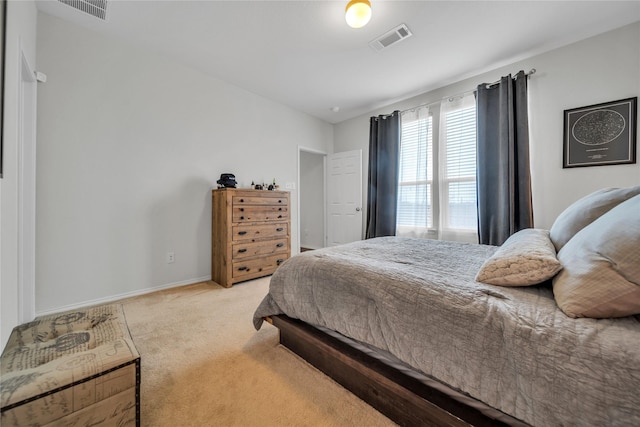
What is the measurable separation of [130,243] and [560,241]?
3517mm

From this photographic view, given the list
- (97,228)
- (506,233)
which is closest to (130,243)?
(97,228)

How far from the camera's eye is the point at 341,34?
234 centimetres

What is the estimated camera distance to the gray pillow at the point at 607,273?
65 centimetres

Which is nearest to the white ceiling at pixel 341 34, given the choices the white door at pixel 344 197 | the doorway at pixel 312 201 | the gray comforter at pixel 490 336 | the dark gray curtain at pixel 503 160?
the dark gray curtain at pixel 503 160

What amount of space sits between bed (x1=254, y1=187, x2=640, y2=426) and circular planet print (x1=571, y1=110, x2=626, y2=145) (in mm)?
1772

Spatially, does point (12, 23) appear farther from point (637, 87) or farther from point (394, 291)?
point (637, 87)

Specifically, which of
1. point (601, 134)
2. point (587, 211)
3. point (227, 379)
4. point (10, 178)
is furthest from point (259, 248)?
point (601, 134)

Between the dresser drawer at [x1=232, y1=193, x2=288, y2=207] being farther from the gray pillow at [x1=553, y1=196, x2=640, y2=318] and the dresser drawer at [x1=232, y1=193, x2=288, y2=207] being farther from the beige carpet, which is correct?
the gray pillow at [x1=553, y1=196, x2=640, y2=318]

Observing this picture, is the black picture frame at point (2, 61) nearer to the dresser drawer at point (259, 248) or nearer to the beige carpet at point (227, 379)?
the beige carpet at point (227, 379)

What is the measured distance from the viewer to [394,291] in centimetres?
101

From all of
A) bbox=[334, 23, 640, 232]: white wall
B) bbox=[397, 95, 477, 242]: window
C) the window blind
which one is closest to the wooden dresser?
bbox=[397, 95, 477, 242]: window

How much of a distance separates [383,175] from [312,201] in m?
1.89

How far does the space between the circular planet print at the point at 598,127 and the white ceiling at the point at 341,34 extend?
803 mm

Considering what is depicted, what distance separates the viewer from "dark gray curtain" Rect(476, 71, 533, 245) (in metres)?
2.63
